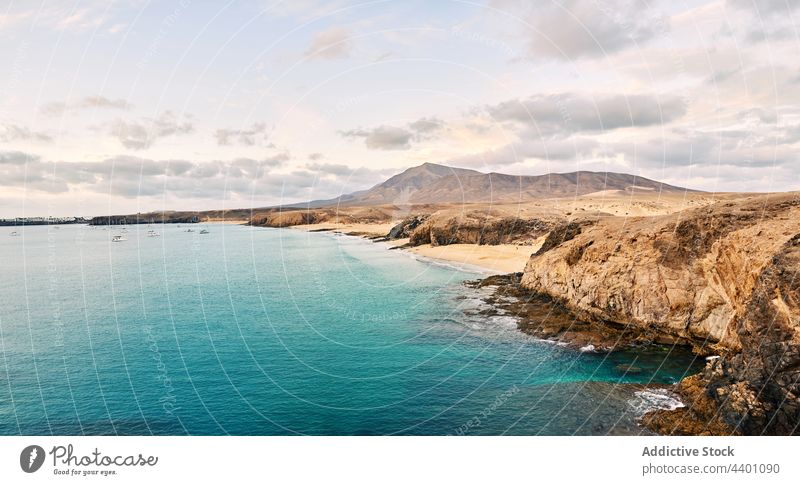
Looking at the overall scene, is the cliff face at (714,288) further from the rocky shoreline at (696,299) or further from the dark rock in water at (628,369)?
the dark rock in water at (628,369)

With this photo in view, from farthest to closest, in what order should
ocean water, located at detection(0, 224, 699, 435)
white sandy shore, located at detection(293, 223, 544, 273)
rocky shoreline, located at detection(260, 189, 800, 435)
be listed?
white sandy shore, located at detection(293, 223, 544, 273) → ocean water, located at detection(0, 224, 699, 435) → rocky shoreline, located at detection(260, 189, 800, 435)

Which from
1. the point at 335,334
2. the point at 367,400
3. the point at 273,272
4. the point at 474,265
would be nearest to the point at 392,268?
the point at 474,265

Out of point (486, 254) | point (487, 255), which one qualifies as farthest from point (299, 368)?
point (486, 254)

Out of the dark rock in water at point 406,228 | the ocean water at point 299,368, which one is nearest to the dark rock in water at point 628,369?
the ocean water at point 299,368

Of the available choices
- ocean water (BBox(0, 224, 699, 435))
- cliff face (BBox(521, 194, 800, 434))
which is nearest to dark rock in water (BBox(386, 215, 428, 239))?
ocean water (BBox(0, 224, 699, 435))

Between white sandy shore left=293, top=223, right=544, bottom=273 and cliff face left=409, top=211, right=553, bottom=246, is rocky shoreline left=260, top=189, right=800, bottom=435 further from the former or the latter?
cliff face left=409, top=211, right=553, bottom=246

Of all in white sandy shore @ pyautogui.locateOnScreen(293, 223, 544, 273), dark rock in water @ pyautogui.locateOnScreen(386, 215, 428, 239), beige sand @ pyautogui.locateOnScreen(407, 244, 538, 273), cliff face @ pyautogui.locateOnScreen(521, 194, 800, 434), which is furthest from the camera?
dark rock in water @ pyautogui.locateOnScreen(386, 215, 428, 239)
